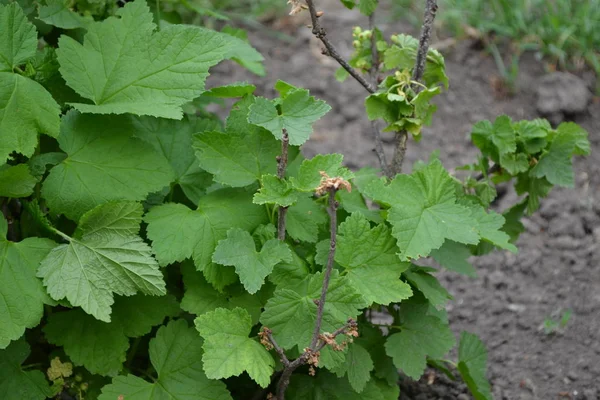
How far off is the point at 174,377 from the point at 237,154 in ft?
1.90

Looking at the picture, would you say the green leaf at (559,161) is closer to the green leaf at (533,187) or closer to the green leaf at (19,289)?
the green leaf at (533,187)

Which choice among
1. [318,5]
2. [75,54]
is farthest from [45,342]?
[318,5]

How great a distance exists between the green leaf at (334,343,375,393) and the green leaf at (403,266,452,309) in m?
0.21

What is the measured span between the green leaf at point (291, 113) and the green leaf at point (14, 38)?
545 millimetres

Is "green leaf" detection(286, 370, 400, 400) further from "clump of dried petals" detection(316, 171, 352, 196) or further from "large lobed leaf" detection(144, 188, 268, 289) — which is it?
"clump of dried petals" detection(316, 171, 352, 196)

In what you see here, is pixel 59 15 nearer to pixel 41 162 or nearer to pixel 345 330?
pixel 41 162

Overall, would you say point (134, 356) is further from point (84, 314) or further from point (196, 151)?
point (196, 151)

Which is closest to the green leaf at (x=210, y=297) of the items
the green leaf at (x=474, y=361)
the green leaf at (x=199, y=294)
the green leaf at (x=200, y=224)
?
the green leaf at (x=199, y=294)

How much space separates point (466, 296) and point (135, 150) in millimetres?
1632

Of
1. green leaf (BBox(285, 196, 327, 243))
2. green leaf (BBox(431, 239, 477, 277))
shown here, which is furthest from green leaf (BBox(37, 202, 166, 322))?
green leaf (BBox(431, 239, 477, 277))

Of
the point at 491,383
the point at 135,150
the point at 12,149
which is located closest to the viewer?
the point at 12,149

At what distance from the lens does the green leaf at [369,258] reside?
192 cm

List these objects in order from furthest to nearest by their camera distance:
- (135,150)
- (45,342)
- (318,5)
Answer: (318,5)
(45,342)
(135,150)

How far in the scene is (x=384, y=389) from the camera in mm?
2199
